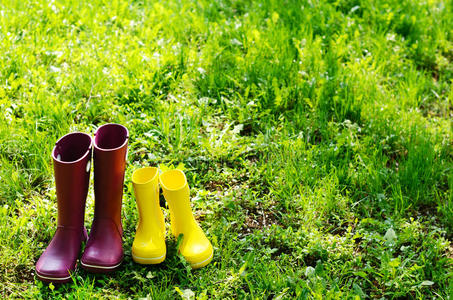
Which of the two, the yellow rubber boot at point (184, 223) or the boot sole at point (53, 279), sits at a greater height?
the yellow rubber boot at point (184, 223)

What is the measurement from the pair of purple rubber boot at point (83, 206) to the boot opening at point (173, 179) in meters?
0.20

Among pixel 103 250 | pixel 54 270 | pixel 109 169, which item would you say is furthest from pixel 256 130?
pixel 54 270

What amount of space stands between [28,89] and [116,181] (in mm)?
1300

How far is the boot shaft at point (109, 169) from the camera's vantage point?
2.35m

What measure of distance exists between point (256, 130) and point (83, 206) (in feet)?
4.05

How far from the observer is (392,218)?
274cm

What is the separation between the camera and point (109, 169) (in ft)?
7.75

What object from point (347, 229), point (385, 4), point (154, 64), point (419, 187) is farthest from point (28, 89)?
point (385, 4)

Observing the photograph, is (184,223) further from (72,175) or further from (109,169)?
(72,175)

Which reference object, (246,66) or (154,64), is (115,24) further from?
(246,66)

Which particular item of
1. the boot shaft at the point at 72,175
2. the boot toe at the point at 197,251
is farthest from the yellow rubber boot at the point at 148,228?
the boot shaft at the point at 72,175

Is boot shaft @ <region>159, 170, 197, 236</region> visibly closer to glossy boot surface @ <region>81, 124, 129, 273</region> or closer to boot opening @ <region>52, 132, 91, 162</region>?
glossy boot surface @ <region>81, 124, 129, 273</region>

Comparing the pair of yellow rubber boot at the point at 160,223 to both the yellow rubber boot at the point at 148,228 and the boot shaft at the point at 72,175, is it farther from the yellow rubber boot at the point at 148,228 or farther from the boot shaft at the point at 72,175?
the boot shaft at the point at 72,175

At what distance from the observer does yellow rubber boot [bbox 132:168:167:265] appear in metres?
2.37
